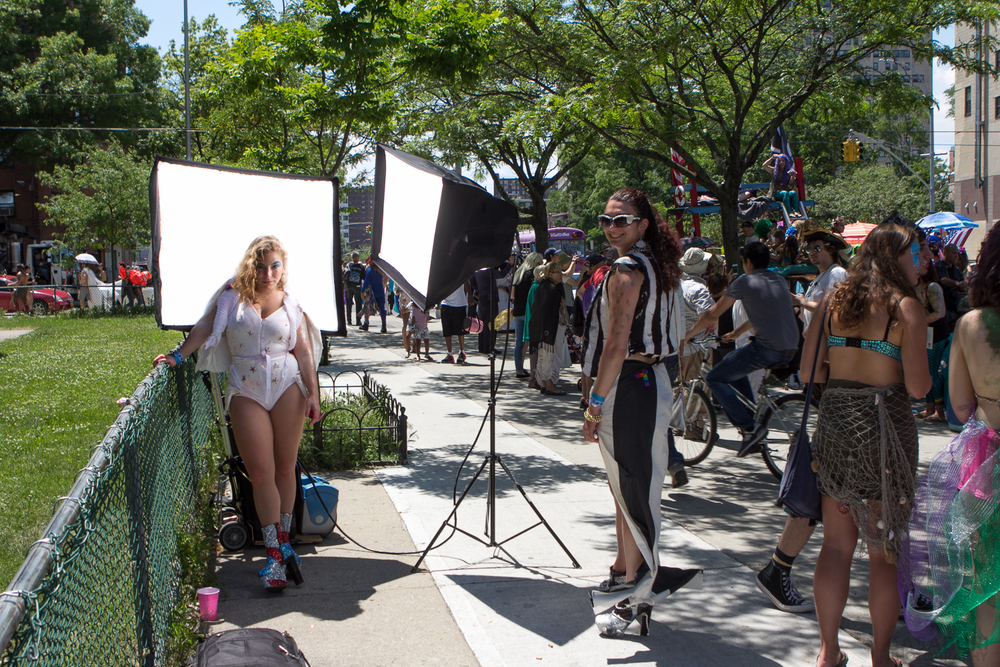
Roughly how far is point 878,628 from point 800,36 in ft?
36.4

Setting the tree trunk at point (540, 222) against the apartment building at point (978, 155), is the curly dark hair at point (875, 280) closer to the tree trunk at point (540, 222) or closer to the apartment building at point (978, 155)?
the tree trunk at point (540, 222)

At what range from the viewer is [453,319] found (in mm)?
14359

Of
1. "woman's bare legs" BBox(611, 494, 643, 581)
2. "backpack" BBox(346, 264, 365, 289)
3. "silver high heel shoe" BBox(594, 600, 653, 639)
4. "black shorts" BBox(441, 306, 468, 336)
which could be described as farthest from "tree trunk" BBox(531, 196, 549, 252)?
"silver high heel shoe" BBox(594, 600, 653, 639)

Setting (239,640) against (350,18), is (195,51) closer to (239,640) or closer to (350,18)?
(350,18)

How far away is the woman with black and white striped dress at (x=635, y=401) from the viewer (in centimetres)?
386

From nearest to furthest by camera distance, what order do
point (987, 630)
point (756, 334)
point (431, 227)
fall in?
point (987, 630), point (431, 227), point (756, 334)

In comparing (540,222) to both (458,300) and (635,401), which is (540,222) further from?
(635,401)

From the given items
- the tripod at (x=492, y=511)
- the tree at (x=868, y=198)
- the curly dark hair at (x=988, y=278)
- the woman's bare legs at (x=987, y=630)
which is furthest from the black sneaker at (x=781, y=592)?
the tree at (x=868, y=198)

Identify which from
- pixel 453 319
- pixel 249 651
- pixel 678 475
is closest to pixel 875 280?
pixel 249 651

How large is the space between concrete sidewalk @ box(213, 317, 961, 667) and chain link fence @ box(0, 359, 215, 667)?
68 centimetres

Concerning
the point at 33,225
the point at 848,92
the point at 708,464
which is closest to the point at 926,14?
the point at 848,92

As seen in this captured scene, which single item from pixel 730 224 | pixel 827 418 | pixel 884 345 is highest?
pixel 730 224

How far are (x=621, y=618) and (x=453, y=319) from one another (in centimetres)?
1065

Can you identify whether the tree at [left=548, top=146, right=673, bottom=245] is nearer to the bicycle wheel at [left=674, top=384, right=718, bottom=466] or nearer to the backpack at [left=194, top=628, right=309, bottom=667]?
the bicycle wheel at [left=674, top=384, right=718, bottom=466]
